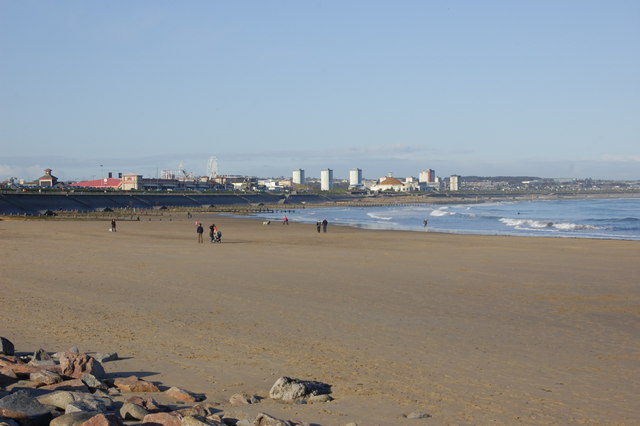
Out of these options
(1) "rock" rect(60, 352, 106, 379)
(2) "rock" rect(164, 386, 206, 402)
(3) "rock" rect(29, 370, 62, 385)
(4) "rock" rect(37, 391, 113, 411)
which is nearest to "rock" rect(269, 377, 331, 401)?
(2) "rock" rect(164, 386, 206, 402)

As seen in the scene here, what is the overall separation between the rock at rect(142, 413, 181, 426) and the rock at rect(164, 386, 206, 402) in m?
1.26

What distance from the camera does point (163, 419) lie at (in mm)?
6750

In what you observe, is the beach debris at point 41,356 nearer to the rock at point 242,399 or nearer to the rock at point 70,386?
the rock at point 70,386

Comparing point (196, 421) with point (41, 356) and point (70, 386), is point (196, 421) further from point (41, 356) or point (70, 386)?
point (41, 356)

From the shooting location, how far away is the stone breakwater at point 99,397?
6.63 meters

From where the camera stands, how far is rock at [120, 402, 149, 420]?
23.1ft

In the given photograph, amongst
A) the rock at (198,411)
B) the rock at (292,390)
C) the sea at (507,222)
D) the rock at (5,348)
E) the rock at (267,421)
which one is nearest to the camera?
the rock at (267,421)

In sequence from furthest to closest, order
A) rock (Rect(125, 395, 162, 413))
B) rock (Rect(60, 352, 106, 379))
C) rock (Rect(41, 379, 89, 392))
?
rock (Rect(60, 352, 106, 379)) < rock (Rect(41, 379, 89, 392)) < rock (Rect(125, 395, 162, 413))

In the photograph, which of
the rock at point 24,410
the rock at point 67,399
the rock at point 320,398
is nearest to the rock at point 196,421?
the rock at point 67,399

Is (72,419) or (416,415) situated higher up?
(72,419)

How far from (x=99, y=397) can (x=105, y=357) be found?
9.24ft

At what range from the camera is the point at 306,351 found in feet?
37.2

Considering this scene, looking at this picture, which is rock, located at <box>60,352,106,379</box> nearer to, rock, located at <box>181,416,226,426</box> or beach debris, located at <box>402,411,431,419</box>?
rock, located at <box>181,416,226,426</box>

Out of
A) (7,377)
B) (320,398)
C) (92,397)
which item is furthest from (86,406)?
(320,398)
